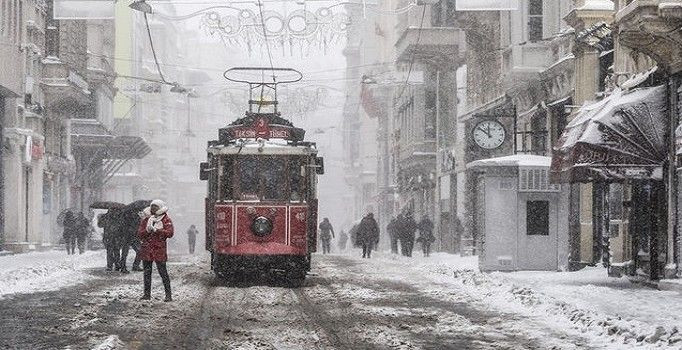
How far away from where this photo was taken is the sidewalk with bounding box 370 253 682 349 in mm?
13773

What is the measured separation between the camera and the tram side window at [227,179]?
24.2m

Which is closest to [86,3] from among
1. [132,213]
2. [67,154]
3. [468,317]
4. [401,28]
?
[132,213]

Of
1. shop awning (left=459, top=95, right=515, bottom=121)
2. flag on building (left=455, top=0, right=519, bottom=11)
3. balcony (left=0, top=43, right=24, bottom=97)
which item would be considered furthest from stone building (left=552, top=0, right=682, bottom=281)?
balcony (left=0, top=43, right=24, bottom=97)

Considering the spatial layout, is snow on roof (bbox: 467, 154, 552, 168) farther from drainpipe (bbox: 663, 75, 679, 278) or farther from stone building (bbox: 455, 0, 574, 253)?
drainpipe (bbox: 663, 75, 679, 278)

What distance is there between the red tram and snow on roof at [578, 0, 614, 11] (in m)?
7.68

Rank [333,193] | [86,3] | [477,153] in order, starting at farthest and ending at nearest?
[333,193], [477,153], [86,3]

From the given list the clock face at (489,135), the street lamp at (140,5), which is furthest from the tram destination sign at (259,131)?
the clock face at (489,135)

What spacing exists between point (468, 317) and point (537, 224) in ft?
42.4

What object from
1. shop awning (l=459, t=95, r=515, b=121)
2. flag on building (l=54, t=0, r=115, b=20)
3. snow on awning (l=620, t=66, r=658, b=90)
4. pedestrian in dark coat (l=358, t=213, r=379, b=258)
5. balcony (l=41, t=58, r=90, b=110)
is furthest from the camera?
balcony (l=41, t=58, r=90, b=110)

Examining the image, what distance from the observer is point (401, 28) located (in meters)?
62.2

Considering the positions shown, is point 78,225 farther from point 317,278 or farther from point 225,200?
point 225,200

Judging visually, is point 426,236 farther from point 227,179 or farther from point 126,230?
point 227,179


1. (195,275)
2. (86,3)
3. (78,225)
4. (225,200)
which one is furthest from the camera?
(78,225)

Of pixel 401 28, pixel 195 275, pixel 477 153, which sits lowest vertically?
pixel 195 275
